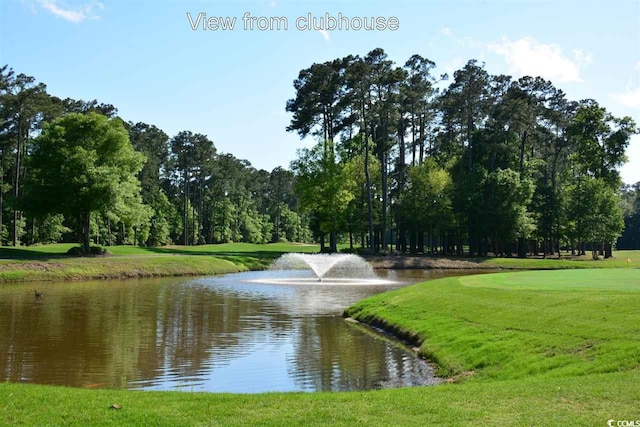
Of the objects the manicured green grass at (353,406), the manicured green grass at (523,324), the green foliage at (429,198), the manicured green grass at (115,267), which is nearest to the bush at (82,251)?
the manicured green grass at (115,267)

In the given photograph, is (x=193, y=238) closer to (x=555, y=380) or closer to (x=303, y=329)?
(x=303, y=329)

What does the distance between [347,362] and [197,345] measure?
18.9ft

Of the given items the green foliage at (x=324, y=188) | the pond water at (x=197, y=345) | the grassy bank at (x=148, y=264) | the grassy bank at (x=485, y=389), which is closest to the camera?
the grassy bank at (x=485, y=389)

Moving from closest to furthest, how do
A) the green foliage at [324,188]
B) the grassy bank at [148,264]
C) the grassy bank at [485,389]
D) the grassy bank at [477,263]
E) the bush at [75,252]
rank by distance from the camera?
the grassy bank at [485,389]
the grassy bank at [148,264]
the bush at [75,252]
the grassy bank at [477,263]
the green foliage at [324,188]

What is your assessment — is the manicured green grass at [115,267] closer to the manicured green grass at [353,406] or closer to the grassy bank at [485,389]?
the grassy bank at [485,389]

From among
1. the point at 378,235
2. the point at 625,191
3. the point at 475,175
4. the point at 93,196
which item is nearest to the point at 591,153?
the point at 475,175

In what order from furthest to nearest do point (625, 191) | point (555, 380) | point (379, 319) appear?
point (625, 191), point (379, 319), point (555, 380)

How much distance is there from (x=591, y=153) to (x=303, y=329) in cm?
6872

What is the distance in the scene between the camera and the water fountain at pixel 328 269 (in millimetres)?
47781

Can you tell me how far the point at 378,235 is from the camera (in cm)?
9100

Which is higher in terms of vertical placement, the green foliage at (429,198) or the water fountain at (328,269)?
the green foliage at (429,198)

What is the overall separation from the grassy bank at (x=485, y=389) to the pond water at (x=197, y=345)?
2.22 meters

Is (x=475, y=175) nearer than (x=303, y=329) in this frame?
No

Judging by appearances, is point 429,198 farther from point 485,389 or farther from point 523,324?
point 485,389
